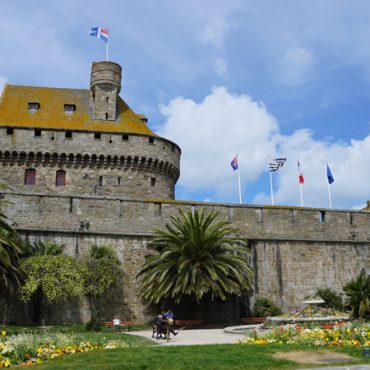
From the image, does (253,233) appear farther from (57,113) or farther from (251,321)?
(57,113)

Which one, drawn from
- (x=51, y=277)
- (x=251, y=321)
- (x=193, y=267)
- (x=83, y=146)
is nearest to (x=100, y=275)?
(x=51, y=277)

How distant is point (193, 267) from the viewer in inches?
806

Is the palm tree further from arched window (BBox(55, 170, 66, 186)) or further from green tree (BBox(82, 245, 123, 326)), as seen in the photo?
arched window (BBox(55, 170, 66, 186))

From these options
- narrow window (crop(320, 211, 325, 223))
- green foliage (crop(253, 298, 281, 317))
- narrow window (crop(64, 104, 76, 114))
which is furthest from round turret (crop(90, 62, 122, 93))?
green foliage (crop(253, 298, 281, 317))

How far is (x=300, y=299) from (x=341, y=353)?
608 inches

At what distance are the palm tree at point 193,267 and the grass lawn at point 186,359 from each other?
9626 millimetres

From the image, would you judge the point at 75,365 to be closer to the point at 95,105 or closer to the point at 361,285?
the point at 361,285

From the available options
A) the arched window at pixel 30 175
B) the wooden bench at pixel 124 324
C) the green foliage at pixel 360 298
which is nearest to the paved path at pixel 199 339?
the wooden bench at pixel 124 324

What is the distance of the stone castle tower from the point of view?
33438 mm

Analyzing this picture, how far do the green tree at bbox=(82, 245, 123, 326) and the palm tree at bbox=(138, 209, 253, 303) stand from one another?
1.23 m

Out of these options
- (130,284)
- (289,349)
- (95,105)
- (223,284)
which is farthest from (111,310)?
(95,105)

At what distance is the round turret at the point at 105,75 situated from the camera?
36.6 meters

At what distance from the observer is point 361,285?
19.5 metres

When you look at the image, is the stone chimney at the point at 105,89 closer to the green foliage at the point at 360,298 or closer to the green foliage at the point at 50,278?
the green foliage at the point at 50,278
